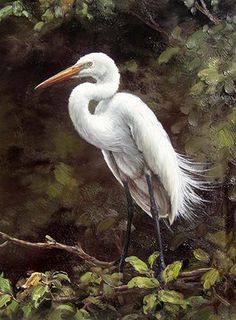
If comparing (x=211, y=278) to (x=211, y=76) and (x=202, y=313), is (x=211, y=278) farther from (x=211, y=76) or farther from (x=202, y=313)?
(x=211, y=76)

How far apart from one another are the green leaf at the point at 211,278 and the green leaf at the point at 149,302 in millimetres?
126

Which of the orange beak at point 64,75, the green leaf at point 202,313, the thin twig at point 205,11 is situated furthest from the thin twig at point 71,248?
the thin twig at point 205,11

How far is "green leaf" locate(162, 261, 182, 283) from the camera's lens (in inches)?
65.7

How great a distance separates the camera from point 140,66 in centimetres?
172

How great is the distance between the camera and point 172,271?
1.67 metres

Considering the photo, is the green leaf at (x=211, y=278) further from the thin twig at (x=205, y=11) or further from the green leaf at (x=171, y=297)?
the thin twig at (x=205, y=11)

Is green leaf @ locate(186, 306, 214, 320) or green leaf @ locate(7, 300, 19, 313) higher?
green leaf @ locate(186, 306, 214, 320)

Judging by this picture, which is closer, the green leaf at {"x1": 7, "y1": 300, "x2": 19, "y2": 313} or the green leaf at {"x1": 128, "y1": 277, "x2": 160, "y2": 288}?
the green leaf at {"x1": 128, "y1": 277, "x2": 160, "y2": 288}

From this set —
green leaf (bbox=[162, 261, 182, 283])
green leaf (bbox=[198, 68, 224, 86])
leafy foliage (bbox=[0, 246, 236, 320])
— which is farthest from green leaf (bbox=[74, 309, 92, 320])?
green leaf (bbox=[198, 68, 224, 86])

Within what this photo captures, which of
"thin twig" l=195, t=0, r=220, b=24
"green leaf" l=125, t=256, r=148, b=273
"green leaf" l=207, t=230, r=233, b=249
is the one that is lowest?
"green leaf" l=125, t=256, r=148, b=273

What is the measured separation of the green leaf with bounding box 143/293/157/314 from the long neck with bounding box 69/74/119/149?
0.38m

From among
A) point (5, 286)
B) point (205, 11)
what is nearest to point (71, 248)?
point (5, 286)

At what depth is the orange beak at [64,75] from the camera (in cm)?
170

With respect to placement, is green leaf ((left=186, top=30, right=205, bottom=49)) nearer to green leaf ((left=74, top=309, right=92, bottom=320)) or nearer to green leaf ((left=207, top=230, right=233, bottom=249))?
green leaf ((left=207, top=230, right=233, bottom=249))
